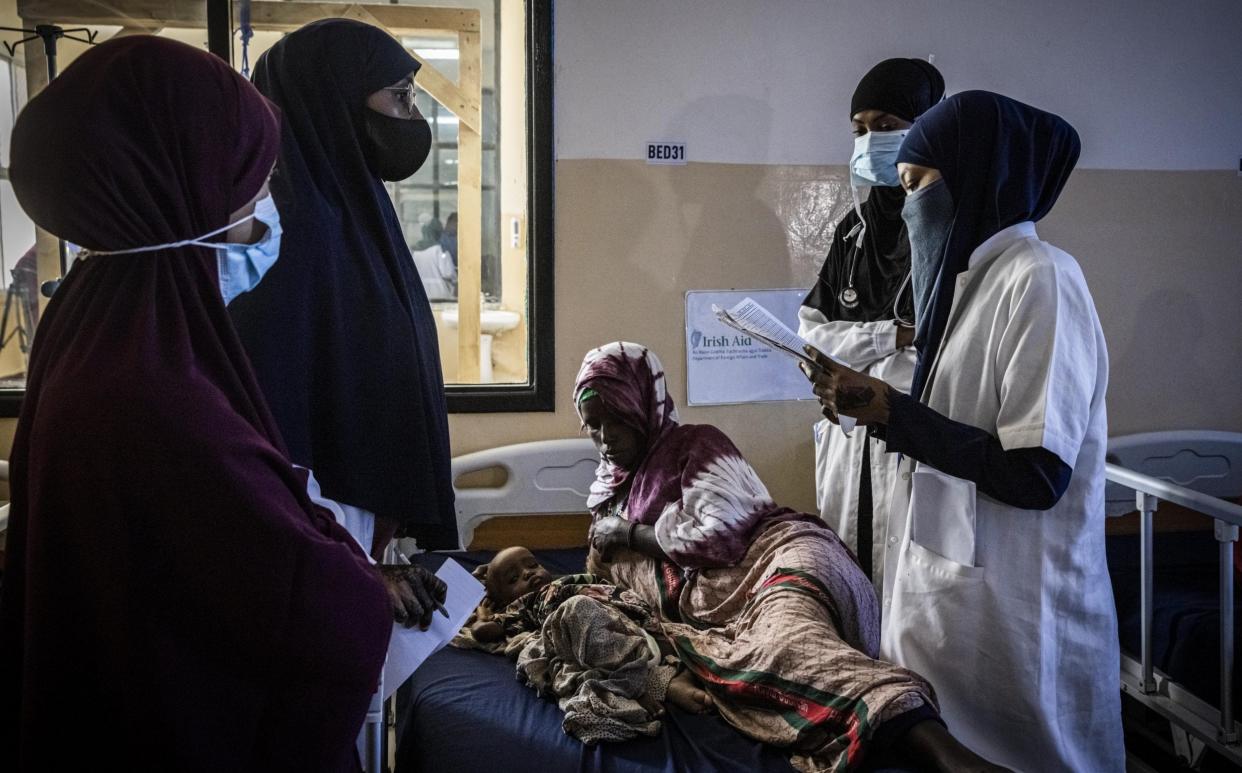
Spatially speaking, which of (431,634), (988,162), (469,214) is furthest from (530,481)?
(988,162)

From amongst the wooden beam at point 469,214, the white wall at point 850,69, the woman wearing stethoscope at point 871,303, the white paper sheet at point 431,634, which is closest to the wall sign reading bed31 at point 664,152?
the white wall at point 850,69

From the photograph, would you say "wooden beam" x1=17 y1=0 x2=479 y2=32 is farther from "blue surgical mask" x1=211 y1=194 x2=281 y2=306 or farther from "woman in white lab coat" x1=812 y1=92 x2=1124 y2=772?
"blue surgical mask" x1=211 y1=194 x2=281 y2=306

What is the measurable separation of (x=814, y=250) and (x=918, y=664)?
2.10 meters

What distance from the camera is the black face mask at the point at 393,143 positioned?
6.94 feet

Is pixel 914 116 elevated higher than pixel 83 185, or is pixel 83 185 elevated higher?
pixel 914 116

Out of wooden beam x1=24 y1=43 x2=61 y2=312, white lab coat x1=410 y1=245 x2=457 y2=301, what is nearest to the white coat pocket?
wooden beam x1=24 y1=43 x2=61 y2=312

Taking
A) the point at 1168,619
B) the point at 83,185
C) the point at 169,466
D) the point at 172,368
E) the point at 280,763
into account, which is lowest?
the point at 1168,619

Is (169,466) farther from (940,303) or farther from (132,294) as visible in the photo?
(940,303)

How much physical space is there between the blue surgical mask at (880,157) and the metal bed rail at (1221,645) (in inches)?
43.4

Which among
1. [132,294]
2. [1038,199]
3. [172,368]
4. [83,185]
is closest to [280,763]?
[172,368]

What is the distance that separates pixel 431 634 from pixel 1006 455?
1259 millimetres

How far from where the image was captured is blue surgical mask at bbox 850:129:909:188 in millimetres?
2889

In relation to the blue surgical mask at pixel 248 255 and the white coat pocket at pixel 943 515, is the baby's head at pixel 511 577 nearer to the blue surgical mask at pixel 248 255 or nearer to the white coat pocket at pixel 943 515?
the white coat pocket at pixel 943 515

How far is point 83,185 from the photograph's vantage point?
1220 millimetres
